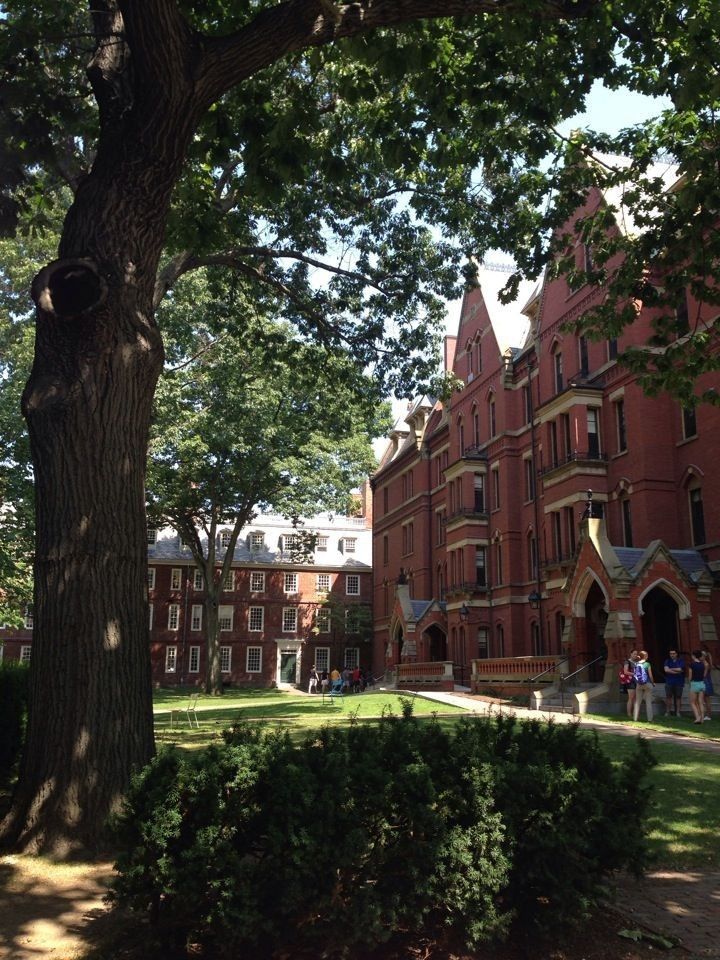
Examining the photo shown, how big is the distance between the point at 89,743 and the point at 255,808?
2503 millimetres

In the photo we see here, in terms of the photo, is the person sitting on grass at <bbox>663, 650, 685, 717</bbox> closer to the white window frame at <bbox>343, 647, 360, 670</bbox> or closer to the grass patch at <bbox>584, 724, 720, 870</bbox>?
the grass patch at <bbox>584, 724, 720, 870</bbox>

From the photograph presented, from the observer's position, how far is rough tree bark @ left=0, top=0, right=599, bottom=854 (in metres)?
6.18

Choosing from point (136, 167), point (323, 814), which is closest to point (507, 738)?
point (323, 814)

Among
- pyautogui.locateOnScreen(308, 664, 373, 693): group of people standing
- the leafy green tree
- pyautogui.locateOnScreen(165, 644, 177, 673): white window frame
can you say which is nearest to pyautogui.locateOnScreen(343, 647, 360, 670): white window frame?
pyautogui.locateOnScreen(308, 664, 373, 693): group of people standing

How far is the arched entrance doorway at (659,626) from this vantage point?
25625 mm

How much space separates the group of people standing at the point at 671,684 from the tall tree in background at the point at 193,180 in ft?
34.0

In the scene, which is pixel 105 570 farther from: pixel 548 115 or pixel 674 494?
pixel 674 494

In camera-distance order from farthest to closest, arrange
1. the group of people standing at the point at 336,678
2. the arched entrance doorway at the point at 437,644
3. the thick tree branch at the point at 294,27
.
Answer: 1. the group of people standing at the point at 336,678
2. the arched entrance doorway at the point at 437,644
3. the thick tree branch at the point at 294,27

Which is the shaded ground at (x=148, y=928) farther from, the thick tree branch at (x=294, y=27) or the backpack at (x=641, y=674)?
the backpack at (x=641, y=674)

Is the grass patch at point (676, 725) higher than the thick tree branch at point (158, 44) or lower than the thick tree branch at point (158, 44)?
lower

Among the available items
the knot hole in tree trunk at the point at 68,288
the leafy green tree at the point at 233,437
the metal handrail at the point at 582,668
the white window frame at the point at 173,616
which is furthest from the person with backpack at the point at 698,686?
the white window frame at the point at 173,616

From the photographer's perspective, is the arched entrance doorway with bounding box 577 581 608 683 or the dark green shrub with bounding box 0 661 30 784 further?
the arched entrance doorway with bounding box 577 581 608 683

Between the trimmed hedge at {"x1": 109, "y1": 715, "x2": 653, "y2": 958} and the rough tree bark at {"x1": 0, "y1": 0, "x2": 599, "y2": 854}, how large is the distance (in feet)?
6.60

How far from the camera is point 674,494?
87.0 ft
